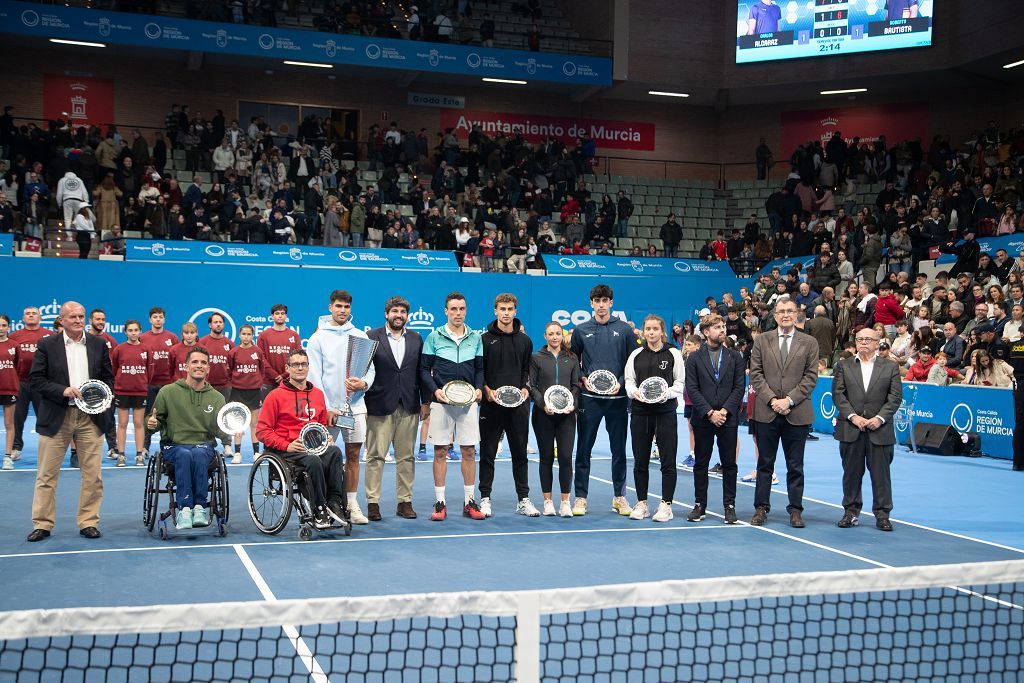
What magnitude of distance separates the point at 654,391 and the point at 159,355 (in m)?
7.37

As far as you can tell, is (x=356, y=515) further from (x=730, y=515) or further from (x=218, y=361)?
(x=218, y=361)

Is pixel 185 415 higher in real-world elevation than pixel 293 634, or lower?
higher

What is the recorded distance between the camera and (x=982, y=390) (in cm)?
1664

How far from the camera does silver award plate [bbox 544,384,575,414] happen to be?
1048 cm

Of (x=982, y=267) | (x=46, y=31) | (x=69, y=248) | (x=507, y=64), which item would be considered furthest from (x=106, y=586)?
(x=507, y=64)

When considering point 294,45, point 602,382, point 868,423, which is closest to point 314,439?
point 602,382

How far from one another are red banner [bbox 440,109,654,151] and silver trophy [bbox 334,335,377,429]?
91.6 feet

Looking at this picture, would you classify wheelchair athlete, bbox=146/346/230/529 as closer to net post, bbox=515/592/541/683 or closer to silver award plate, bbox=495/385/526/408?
silver award plate, bbox=495/385/526/408

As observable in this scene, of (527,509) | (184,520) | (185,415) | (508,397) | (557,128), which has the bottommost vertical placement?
(527,509)

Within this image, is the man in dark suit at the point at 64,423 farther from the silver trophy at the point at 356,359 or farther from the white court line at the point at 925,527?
the white court line at the point at 925,527

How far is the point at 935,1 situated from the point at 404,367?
28470mm

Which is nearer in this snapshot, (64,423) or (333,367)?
(64,423)

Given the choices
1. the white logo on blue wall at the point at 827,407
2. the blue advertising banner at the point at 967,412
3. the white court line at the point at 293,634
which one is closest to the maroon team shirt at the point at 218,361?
the white court line at the point at 293,634

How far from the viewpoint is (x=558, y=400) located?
34.5 feet
